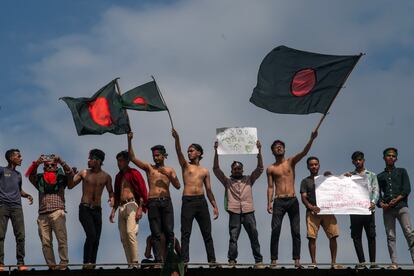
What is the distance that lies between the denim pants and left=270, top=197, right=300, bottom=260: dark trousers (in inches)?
78.6

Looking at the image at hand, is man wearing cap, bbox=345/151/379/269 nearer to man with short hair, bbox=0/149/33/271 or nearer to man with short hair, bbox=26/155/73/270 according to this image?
man with short hair, bbox=26/155/73/270

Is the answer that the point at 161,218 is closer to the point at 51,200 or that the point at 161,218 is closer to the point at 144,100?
the point at 51,200

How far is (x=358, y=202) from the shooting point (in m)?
24.0

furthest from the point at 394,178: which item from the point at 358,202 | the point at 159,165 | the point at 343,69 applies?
the point at 159,165

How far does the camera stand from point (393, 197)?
23812 mm

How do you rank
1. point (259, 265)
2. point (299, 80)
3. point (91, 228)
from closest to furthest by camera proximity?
point (259, 265)
point (91, 228)
point (299, 80)

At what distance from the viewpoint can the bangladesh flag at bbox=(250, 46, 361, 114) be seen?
81.7 feet

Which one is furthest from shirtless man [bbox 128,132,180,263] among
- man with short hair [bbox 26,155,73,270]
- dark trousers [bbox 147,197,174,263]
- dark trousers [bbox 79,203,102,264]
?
man with short hair [bbox 26,155,73,270]

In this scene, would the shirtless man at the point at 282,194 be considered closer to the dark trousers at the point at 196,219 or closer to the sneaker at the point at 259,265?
the sneaker at the point at 259,265

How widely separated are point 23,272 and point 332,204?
663 cm

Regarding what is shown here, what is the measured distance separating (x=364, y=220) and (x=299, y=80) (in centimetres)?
369

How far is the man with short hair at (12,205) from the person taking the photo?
74.9 ft

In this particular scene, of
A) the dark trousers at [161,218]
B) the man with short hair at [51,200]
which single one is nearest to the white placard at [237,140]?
the dark trousers at [161,218]

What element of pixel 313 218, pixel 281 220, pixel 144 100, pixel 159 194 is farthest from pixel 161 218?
pixel 313 218
